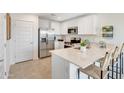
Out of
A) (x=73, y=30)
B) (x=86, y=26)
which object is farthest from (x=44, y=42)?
(x=86, y=26)

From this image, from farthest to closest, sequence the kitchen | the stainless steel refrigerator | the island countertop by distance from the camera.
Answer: the stainless steel refrigerator < the kitchen < the island countertop

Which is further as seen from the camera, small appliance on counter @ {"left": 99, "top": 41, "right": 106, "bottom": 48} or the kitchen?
small appliance on counter @ {"left": 99, "top": 41, "right": 106, "bottom": 48}

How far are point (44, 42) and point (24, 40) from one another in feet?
3.44

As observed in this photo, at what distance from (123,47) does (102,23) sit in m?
0.72

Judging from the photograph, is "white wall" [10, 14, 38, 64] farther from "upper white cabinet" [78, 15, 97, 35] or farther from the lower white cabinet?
the lower white cabinet

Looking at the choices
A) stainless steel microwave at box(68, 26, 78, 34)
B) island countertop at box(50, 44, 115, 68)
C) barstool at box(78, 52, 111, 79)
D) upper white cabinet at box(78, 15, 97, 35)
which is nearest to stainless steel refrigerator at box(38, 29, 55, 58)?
stainless steel microwave at box(68, 26, 78, 34)

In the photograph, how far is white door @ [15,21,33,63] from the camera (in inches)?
148

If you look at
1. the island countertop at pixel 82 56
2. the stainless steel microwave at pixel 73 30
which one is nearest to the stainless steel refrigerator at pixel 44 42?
the stainless steel microwave at pixel 73 30

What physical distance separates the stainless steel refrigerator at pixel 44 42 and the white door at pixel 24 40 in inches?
18.9

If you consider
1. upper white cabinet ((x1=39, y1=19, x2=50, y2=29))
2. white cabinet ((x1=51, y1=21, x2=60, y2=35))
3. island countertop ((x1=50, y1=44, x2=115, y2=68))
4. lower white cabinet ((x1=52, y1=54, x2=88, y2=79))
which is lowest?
lower white cabinet ((x1=52, y1=54, x2=88, y2=79))

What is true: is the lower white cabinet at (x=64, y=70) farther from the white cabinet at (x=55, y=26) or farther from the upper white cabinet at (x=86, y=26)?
the white cabinet at (x=55, y=26)

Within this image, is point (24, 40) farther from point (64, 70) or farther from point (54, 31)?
point (64, 70)
